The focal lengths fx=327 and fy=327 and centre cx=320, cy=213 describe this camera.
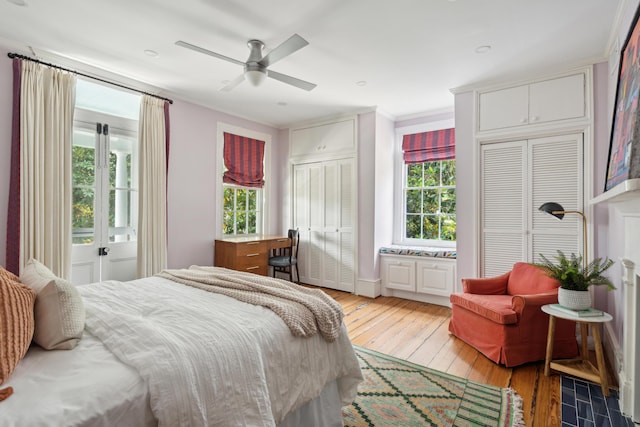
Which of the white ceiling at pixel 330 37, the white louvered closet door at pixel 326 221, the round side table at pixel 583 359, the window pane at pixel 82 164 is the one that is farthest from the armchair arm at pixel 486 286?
the window pane at pixel 82 164

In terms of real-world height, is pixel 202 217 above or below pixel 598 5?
below

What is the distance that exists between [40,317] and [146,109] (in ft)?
9.57

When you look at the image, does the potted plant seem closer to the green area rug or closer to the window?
the green area rug

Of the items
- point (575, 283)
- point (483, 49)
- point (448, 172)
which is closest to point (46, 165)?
point (483, 49)

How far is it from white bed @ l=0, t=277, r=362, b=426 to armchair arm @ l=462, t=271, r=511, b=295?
1797 mm

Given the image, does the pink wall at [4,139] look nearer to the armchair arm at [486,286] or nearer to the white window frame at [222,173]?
the white window frame at [222,173]

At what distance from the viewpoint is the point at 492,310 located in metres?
2.63

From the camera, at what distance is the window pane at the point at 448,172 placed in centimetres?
455

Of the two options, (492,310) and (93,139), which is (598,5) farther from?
(93,139)

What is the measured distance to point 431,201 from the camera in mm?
4715

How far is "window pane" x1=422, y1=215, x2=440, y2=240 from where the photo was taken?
468 centimetres

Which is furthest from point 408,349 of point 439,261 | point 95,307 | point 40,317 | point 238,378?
point 40,317

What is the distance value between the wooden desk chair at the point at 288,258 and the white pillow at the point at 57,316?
3.29 metres

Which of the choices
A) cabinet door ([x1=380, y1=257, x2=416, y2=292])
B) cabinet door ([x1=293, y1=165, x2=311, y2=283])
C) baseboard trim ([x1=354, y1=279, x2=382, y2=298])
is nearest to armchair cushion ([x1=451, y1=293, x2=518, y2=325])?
cabinet door ([x1=380, y1=257, x2=416, y2=292])
